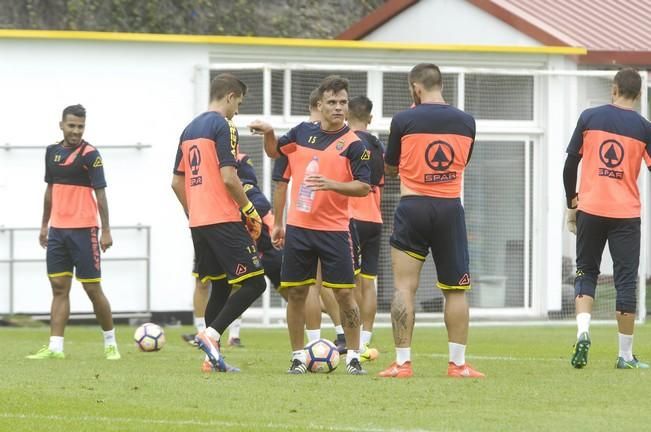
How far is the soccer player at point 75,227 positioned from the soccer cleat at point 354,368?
3.04 meters

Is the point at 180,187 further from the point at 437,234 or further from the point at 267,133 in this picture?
the point at 437,234

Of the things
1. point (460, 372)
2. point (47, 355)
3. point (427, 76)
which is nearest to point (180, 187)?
point (427, 76)

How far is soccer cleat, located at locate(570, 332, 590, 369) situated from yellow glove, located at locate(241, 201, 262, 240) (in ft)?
8.51

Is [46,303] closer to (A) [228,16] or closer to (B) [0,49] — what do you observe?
(B) [0,49]

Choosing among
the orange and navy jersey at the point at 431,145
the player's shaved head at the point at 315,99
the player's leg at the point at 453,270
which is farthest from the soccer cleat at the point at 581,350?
the player's shaved head at the point at 315,99

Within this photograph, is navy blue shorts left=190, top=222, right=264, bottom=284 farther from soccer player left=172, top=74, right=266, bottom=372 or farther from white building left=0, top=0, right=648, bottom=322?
white building left=0, top=0, right=648, bottom=322

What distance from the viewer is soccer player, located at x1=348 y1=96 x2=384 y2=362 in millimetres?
13430

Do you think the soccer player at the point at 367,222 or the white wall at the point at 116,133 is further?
the white wall at the point at 116,133

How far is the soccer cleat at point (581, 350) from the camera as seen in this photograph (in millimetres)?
11328

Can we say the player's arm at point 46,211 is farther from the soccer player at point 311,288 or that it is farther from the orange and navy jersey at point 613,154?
the orange and navy jersey at point 613,154

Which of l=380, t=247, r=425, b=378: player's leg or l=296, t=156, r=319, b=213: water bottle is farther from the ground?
l=296, t=156, r=319, b=213: water bottle

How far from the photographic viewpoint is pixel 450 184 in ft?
35.7

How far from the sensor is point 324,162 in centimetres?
1134

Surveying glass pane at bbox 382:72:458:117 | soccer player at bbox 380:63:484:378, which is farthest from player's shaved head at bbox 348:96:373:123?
glass pane at bbox 382:72:458:117
